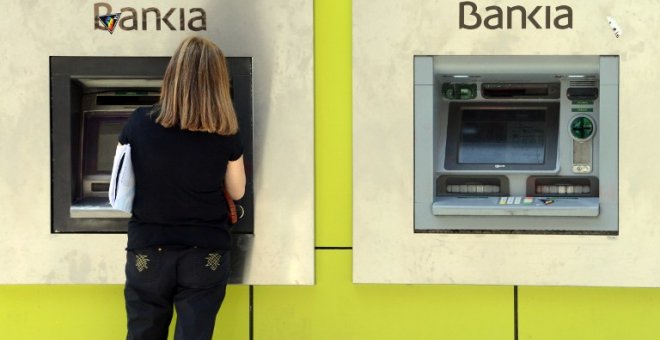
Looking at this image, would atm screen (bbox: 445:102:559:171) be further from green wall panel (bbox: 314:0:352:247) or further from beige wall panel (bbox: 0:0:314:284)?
beige wall panel (bbox: 0:0:314:284)

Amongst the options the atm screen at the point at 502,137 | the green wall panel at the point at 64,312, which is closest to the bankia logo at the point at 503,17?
the atm screen at the point at 502,137

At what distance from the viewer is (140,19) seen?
3414mm

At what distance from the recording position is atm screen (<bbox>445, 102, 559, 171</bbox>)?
135 inches

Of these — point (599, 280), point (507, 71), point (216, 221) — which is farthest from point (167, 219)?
point (599, 280)

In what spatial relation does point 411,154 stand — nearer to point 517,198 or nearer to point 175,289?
point 517,198

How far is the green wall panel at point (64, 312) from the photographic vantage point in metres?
3.52

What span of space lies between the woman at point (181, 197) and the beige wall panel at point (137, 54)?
427mm

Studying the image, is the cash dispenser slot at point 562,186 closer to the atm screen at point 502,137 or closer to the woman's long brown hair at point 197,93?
the atm screen at point 502,137

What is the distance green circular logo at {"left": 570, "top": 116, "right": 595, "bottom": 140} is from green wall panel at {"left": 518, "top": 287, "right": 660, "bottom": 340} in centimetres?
66

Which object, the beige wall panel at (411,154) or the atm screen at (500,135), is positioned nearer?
the beige wall panel at (411,154)

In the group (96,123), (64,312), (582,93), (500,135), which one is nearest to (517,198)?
(500,135)

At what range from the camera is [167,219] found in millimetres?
2898

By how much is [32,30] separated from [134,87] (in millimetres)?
491

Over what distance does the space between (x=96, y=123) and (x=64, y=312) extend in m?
0.86
